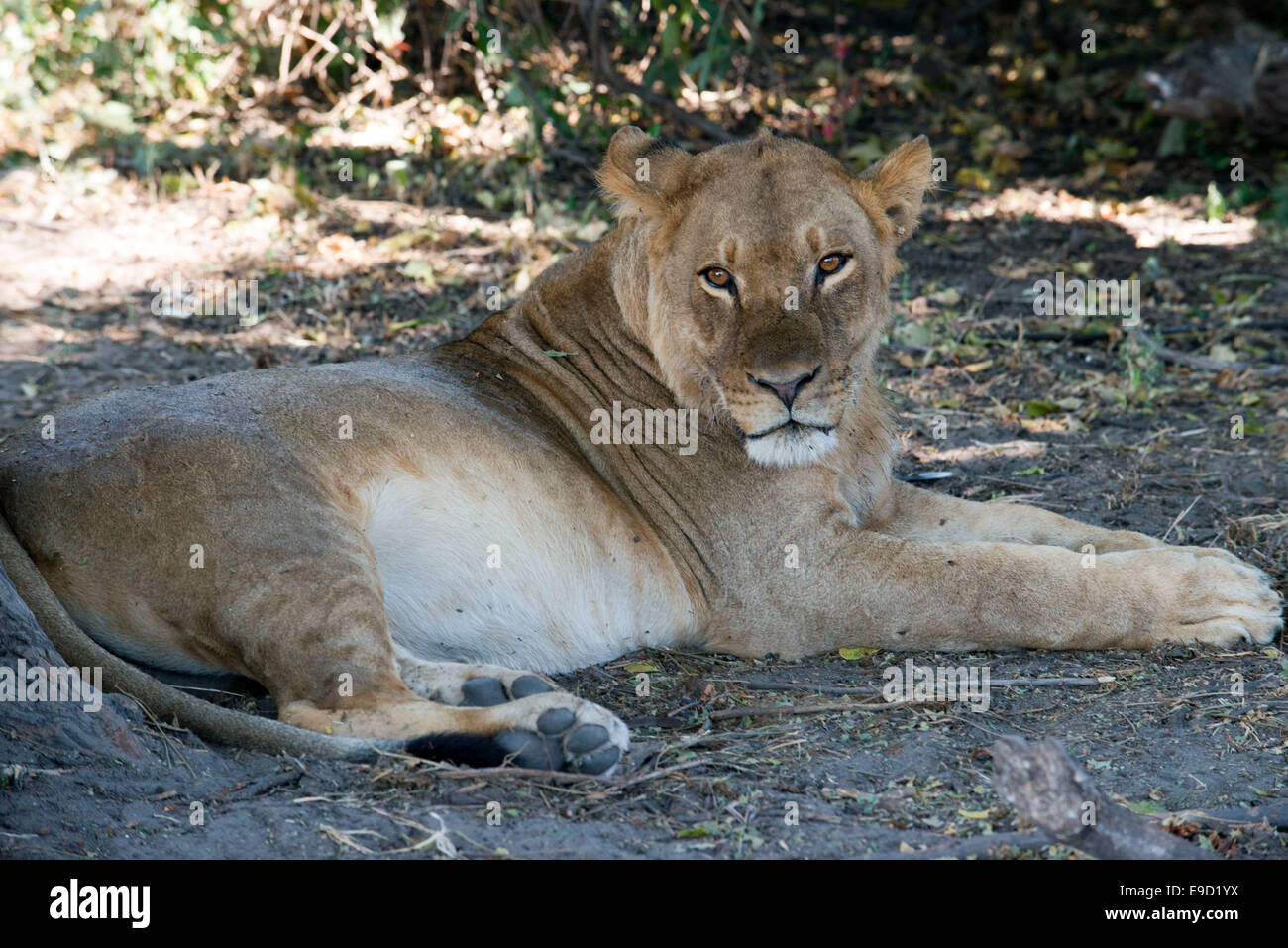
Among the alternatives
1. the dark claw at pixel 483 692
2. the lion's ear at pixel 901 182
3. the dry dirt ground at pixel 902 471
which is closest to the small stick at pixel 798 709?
the dry dirt ground at pixel 902 471

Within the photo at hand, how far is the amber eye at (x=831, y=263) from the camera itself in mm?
4148

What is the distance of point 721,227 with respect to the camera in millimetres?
4160

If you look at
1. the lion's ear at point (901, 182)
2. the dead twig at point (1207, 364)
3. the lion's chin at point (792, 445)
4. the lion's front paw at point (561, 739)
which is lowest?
the lion's front paw at point (561, 739)

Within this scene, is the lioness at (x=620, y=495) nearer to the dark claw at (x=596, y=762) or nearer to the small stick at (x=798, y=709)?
the dark claw at (x=596, y=762)

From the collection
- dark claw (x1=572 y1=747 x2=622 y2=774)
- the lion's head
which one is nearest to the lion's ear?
the lion's head

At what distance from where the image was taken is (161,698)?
3289 mm

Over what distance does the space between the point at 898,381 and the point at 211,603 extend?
13.5 feet

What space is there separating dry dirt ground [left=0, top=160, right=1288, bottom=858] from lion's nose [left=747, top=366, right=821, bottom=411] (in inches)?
32.0

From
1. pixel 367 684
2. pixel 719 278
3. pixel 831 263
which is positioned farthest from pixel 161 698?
pixel 831 263

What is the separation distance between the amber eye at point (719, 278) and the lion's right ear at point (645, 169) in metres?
0.32

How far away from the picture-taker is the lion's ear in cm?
437

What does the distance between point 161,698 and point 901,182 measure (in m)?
2.71

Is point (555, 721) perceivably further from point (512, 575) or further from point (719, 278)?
point (719, 278)

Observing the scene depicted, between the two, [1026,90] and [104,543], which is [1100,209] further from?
[104,543]
